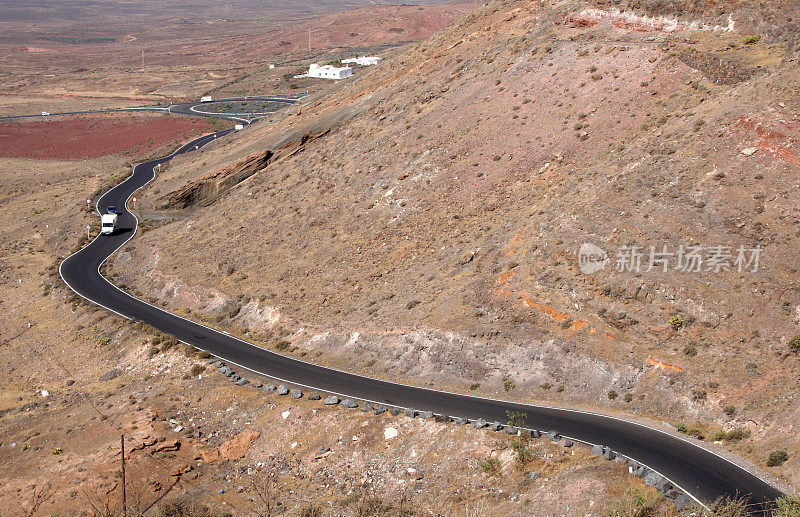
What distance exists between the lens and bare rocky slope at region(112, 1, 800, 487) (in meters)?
24.5

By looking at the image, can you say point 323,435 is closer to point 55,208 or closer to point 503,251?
point 503,251

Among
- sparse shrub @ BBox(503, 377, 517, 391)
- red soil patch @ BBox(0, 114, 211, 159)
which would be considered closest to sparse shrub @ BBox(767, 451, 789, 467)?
sparse shrub @ BBox(503, 377, 517, 391)

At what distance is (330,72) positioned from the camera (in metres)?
137

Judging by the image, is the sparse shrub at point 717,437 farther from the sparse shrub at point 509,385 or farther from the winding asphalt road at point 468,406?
the sparse shrub at point 509,385

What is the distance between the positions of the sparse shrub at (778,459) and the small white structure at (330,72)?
126286 millimetres

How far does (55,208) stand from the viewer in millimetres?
63156

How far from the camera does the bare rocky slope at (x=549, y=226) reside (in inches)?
964

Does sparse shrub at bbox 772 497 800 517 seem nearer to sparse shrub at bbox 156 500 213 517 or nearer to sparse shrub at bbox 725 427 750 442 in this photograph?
sparse shrub at bbox 725 427 750 442

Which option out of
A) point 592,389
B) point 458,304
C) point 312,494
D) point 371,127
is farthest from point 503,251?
point 371,127

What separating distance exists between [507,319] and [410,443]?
828cm

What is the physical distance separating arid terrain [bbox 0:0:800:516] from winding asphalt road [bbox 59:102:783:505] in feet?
3.10

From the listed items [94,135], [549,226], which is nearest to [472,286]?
[549,226]

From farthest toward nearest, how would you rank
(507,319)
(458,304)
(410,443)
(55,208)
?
(55,208) → (458,304) → (507,319) → (410,443)

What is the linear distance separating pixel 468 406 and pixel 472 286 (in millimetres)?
7691
